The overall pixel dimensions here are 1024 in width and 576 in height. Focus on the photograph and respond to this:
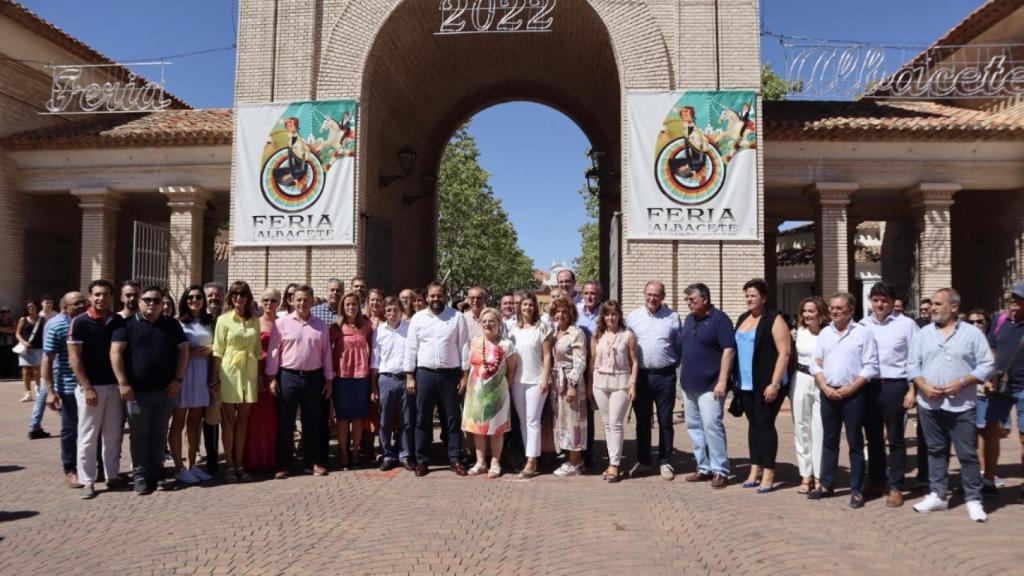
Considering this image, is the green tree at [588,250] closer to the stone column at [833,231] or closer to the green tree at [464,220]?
the green tree at [464,220]

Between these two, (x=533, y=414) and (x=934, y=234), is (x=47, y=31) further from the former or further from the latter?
(x=934, y=234)

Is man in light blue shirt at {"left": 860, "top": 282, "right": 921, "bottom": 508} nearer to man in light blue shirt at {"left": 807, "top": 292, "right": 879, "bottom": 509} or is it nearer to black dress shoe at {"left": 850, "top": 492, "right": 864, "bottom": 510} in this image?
man in light blue shirt at {"left": 807, "top": 292, "right": 879, "bottom": 509}

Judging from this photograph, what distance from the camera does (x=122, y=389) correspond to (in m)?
5.66

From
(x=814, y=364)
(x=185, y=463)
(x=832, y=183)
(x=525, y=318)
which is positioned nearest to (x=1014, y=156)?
(x=832, y=183)

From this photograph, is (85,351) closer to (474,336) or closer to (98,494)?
(98,494)

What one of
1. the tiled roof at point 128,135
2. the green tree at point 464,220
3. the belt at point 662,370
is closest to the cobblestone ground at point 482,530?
the belt at point 662,370

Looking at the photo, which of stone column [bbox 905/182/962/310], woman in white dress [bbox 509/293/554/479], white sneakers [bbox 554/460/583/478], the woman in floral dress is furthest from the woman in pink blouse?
stone column [bbox 905/182/962/310]

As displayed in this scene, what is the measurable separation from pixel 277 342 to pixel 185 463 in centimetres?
188

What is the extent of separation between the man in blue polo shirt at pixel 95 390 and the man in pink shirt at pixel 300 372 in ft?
4.45

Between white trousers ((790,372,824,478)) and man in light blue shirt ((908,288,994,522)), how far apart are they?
31.9 inches

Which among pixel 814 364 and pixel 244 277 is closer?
pixel 814 364

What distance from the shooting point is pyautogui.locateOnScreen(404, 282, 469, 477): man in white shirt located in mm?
6520

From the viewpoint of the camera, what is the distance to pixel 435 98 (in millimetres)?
16516

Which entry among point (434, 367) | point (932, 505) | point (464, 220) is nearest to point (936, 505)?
point (932, 505)
